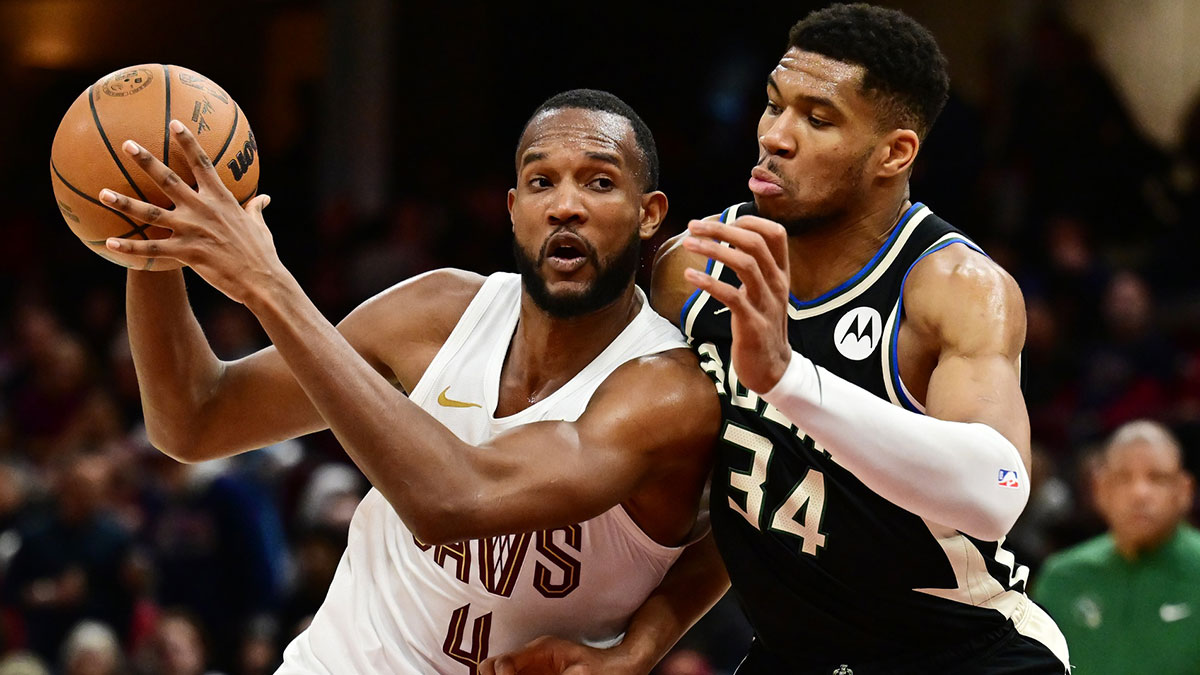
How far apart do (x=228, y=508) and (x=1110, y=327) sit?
206 inches

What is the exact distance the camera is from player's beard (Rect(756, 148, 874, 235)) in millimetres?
3562

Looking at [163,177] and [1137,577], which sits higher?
[163,177]

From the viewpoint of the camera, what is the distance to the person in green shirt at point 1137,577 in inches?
257

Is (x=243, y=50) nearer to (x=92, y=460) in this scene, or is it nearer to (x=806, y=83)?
(x=92, y=460)

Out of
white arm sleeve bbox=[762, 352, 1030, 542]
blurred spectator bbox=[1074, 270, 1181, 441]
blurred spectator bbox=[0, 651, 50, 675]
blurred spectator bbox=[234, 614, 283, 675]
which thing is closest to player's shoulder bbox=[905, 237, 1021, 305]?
white arm sleeve bbox=[762, 352, 1030, 542]

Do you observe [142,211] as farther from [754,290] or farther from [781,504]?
[781,504]

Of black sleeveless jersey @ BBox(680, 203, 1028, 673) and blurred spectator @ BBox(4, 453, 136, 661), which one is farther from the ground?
black sleeveless jersey @ BBox(680, 203, 1028, 673)

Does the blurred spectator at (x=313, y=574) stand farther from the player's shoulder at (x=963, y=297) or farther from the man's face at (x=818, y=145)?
the player's shoulder at (x=963, y=297)

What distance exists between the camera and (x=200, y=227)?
3.12m

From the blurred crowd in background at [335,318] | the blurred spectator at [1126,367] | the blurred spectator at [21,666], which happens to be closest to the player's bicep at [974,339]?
the blurred crowd in background at [335,318]

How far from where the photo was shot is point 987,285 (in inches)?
135

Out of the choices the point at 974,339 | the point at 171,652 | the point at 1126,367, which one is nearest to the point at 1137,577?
the point at 1126,367

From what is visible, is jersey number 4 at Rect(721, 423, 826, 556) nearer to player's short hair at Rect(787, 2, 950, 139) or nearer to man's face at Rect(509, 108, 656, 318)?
man's face at Rect(509, 108, 656, 318)

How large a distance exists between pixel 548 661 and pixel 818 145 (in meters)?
1.37
